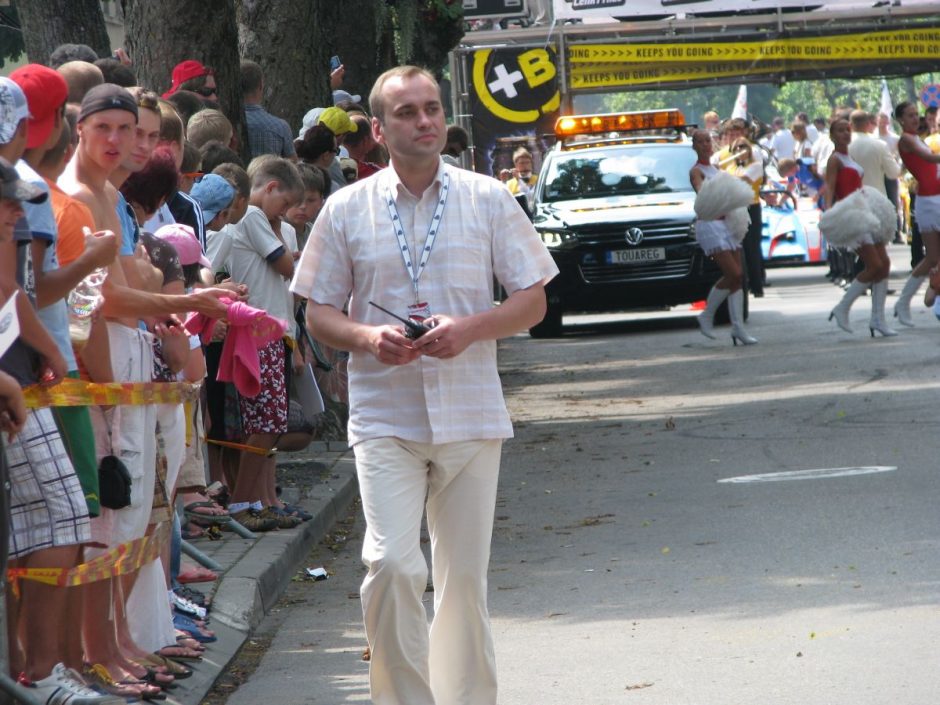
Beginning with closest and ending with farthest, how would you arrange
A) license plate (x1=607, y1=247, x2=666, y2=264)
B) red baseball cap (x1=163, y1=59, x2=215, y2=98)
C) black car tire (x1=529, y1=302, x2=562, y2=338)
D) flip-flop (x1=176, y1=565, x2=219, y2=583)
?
flip-flop (x1=176, y1=565, x2=219, y2=583)
red baseball cap (x1=163, y1=59, x2=215, y2=98)
license plate (x1=607, y1=247, x2=666, y2=264)
black car tire (x1=529, y1=302, x2=562, y2=338)

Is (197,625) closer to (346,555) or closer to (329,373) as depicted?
(346,555)

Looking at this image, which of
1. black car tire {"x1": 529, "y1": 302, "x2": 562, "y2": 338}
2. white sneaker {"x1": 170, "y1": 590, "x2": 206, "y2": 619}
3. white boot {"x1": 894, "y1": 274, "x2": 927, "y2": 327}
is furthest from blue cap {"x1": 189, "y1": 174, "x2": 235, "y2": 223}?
black car tire {"x1": 529, "y1": 302, "x2": 562, "y2": 338}

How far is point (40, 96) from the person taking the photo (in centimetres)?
567

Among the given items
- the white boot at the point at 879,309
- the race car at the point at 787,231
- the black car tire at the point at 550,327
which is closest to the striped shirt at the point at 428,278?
the white boot at the point at 879,309

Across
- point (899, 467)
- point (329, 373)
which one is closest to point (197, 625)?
point (899, 467)

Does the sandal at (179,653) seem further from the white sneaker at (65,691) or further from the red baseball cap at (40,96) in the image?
the red baseball cap at (40,96)

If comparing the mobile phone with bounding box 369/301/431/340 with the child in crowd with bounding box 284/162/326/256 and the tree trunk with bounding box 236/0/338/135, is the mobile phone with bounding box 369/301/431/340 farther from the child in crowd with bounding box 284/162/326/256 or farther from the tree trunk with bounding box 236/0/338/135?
the tree trunk with bounding box 236/0/338/135

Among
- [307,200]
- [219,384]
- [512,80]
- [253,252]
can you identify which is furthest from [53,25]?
[512,80]

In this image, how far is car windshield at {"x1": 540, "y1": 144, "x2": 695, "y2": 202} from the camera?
23047 millimetres

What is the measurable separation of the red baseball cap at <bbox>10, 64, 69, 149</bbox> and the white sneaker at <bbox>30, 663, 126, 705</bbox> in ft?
5.29

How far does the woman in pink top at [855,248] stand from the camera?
18688mm

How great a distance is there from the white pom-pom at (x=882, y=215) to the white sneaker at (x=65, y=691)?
14.2m

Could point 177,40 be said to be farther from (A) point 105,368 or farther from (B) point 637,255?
(B) point 637,255

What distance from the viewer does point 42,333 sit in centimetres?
538
